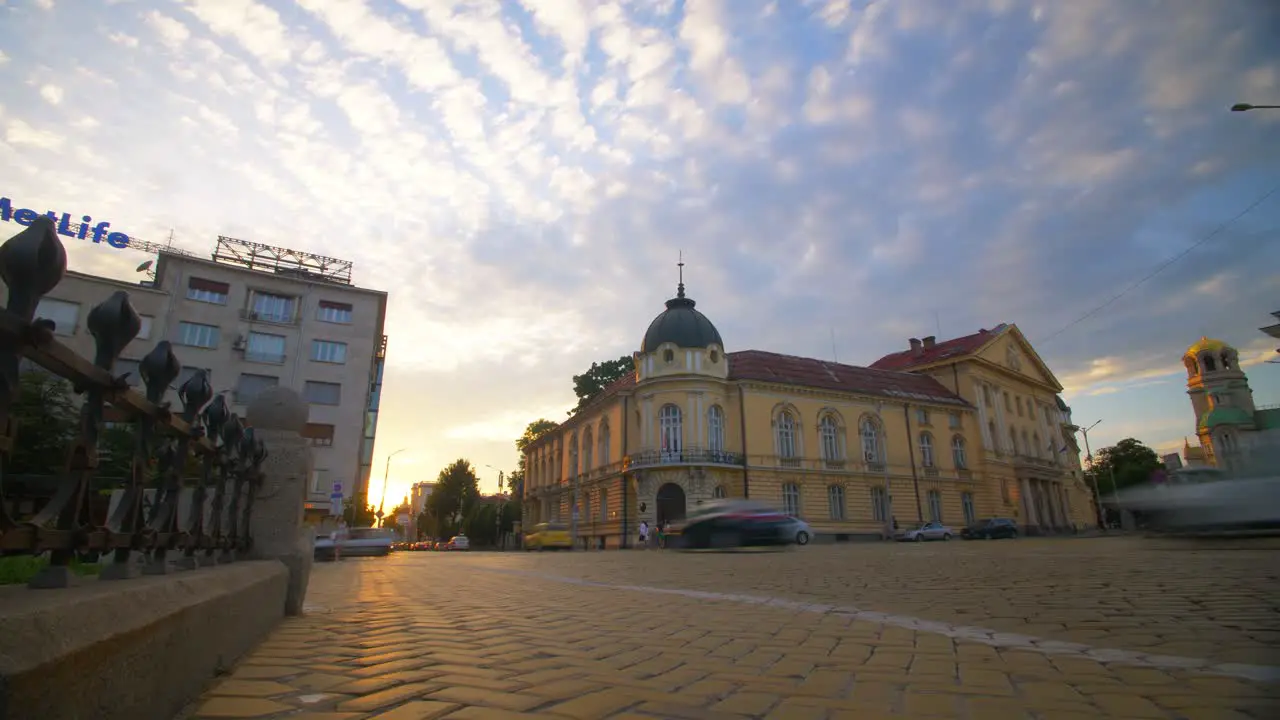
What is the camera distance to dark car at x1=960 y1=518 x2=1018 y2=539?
3522 cm

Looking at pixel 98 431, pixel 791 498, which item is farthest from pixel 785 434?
pixel 98 431

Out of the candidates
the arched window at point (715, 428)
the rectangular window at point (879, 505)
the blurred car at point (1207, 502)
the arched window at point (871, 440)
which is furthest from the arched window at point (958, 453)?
the blurred car at point (1207, 502)

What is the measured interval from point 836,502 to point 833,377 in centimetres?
833

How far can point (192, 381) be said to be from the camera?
10.6 ft

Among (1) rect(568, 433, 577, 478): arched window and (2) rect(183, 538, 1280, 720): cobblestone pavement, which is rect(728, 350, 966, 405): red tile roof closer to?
(1) rect(568, 433, 577, 478): arched window

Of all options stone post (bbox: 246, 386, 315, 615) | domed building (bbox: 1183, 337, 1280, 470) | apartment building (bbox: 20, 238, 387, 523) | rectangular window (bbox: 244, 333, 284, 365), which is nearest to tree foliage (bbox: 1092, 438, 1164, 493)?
domed building (bbox: 1183, 337, 1280, 470)

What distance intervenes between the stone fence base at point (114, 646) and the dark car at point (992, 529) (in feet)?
130

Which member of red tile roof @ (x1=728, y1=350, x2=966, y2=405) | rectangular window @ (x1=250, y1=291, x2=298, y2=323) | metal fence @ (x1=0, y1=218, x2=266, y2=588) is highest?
rectangular window @ (x1=250, y1=291, x2=298, y2=323)

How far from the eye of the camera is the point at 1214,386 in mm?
51781

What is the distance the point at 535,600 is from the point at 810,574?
16.4 feet

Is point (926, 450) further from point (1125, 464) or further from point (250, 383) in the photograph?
point (1125, 464)

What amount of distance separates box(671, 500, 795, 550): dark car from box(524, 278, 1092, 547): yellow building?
35.8ft

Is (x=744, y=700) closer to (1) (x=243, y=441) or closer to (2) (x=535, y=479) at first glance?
(1) (x=243, y=441)

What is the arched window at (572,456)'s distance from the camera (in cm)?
4449
